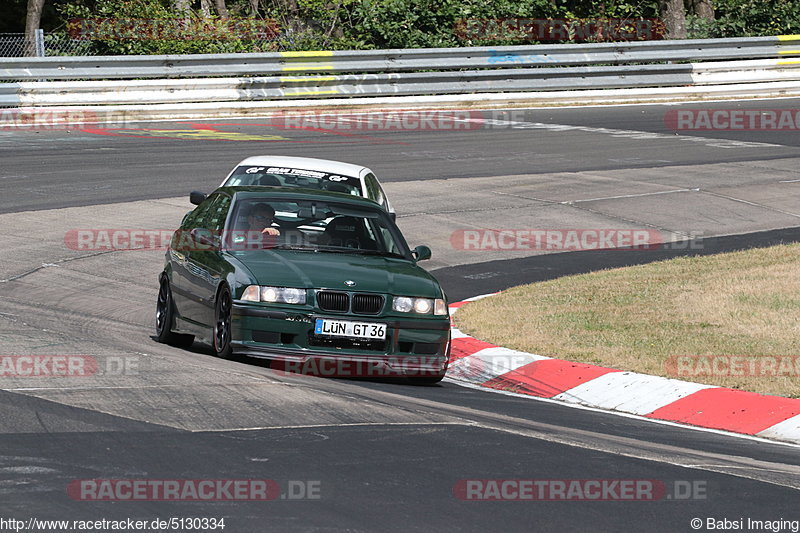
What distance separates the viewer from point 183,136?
2408 cm

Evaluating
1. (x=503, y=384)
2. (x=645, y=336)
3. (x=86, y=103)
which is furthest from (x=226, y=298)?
(x=86, y=103)

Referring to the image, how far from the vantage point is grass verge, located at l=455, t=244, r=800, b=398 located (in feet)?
33.2

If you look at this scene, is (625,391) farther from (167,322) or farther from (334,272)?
(167,322)

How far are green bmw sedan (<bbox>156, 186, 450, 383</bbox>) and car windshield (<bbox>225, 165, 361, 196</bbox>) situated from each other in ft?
8.70

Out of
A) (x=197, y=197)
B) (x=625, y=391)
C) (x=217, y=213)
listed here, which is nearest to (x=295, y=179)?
(x=197, y=197)

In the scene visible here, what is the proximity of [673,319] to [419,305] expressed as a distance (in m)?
3.11

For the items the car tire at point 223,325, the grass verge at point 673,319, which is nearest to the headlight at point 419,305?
the car tire at point 223,325

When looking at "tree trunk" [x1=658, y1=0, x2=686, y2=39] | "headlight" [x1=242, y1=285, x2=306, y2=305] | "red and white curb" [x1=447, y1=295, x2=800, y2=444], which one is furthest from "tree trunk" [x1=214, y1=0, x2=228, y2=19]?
"headlight" [x1=242, y1=285, x2=306, y2=305]

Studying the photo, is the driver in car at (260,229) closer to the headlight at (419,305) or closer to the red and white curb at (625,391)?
the headlight at (419,305)

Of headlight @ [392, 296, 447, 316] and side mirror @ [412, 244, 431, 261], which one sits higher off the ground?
side mirror @ [412, 244, 431, 261]

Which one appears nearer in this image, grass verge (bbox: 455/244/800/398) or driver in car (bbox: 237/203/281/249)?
grass verge (bbox: 455/244/800/398)

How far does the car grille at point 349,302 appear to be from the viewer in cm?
957

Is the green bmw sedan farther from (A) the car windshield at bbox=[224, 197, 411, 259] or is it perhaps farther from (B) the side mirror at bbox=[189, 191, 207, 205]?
(B) the side mirror at bbox=[189, 191, 207, 205]

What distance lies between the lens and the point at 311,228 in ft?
35.8
